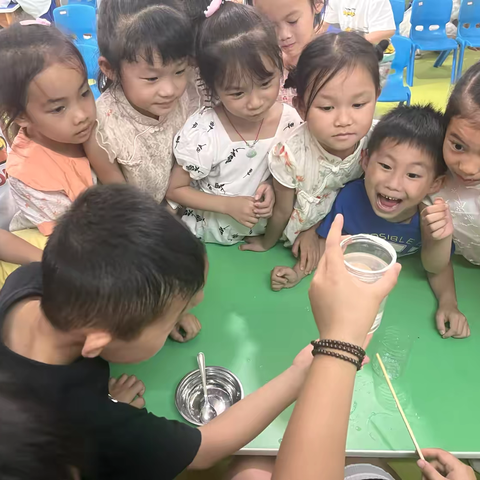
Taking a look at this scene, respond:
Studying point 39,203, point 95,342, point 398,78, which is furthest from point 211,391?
point 398,78

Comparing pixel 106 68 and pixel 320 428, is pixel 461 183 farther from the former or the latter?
pixel 106 68

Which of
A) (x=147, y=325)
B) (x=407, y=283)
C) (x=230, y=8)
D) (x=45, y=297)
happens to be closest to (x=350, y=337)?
(x=147, y=325)

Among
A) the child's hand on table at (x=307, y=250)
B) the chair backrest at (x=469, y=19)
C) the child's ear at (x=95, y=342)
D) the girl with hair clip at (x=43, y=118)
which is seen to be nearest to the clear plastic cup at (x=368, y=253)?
the child's hand on table at (x=307, y=250)

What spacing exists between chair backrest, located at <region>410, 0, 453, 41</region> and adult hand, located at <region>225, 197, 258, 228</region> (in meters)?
2.80

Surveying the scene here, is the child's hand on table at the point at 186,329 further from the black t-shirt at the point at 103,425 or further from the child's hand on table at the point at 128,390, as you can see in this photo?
the black t-shirt at the point at 103,425

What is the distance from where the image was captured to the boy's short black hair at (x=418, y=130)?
1.07 m

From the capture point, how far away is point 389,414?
3.10ft

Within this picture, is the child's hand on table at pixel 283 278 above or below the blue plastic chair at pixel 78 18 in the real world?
below

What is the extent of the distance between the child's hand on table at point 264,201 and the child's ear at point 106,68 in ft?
1.76

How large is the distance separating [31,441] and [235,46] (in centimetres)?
98

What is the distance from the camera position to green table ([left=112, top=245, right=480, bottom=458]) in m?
0.91

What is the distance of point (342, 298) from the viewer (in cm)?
71

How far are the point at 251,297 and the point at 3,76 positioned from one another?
839mm

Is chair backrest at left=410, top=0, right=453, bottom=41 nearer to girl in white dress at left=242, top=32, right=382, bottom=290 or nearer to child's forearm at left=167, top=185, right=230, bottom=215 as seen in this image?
girl in white dress at left=242, top=32, right=382, bottom=290
